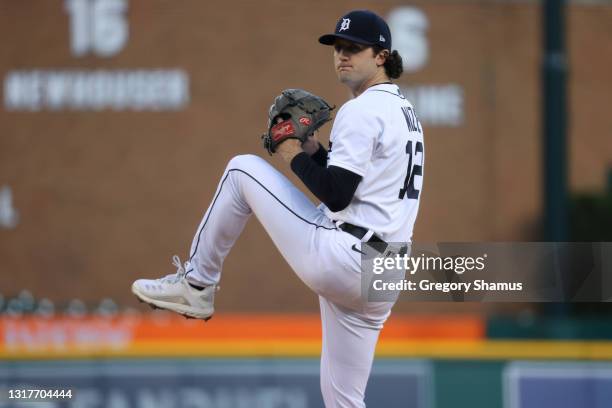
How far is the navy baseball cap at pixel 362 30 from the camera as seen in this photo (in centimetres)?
409

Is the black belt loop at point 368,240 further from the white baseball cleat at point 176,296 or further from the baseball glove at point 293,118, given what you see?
the white baseball cleat at point 176,296

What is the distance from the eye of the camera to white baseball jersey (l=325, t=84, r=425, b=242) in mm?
3949

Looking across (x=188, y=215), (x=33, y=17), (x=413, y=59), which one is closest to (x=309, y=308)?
(x=188, y=215)

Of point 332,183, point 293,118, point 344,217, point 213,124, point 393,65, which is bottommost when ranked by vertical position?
point 344,217

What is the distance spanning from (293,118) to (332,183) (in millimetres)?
343

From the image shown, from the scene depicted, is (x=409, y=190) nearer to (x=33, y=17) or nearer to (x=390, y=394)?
(x=390, y=394)

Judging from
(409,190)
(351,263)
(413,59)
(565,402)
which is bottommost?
(565,402)

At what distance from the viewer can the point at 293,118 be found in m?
4.12

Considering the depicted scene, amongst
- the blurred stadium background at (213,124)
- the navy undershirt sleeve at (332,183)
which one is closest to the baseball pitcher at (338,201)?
the navy undershirt sleeve at (332,183)

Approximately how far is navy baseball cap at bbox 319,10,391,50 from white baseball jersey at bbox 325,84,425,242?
0.59ft

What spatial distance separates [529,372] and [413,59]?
533 centimetres

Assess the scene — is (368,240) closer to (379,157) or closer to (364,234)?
(364,234)

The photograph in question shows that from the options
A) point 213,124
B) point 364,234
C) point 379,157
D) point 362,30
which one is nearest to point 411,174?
point 379,157

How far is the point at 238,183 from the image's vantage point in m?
4.12
